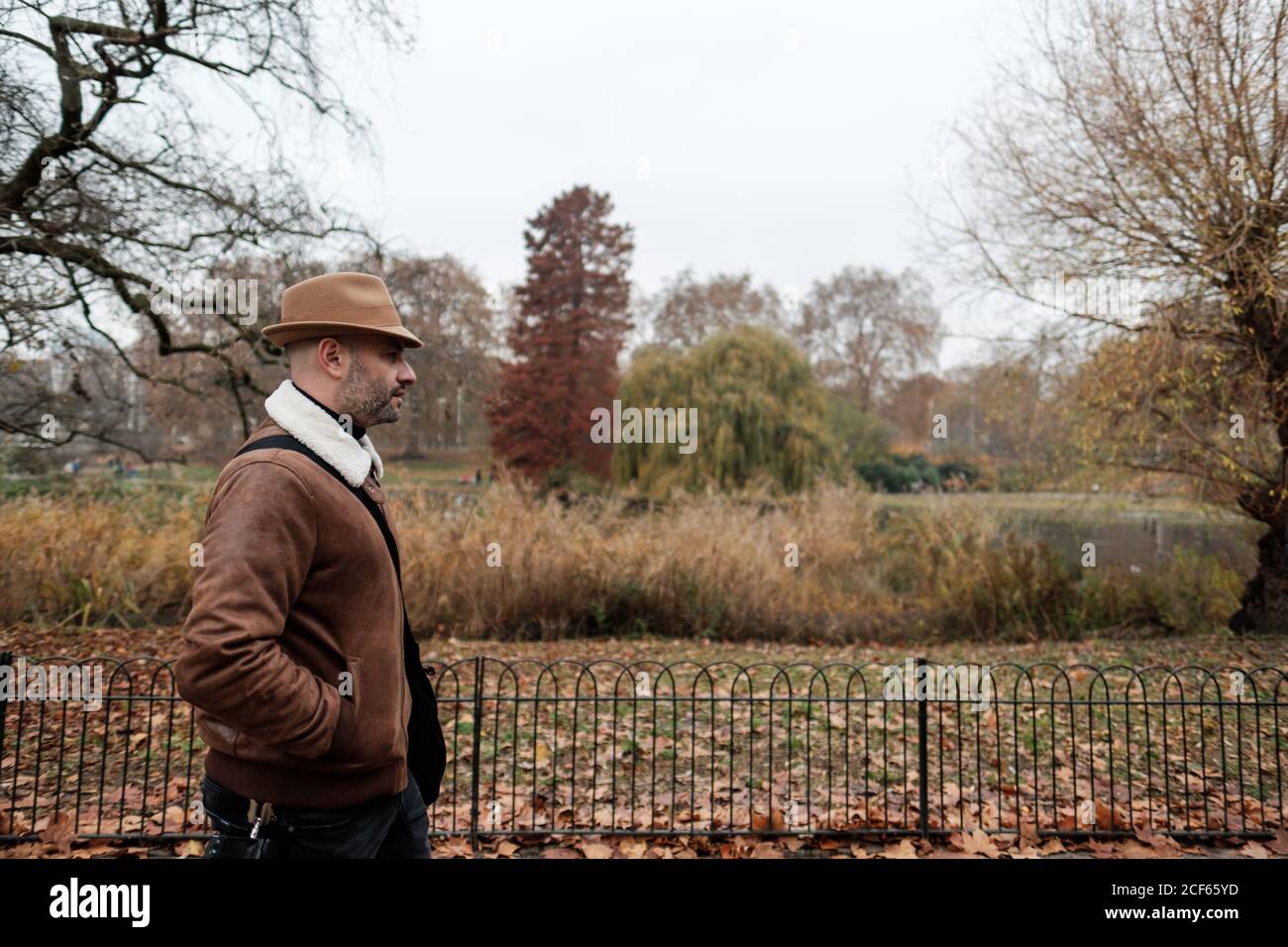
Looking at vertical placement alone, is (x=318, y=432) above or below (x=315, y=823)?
above

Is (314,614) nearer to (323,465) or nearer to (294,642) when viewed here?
(294,642)

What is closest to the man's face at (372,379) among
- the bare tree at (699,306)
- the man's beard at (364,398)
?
the man's beard at (364,398)

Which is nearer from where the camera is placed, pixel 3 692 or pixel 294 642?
pixel 294 642

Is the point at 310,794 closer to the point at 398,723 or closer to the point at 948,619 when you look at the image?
the point at 398,723

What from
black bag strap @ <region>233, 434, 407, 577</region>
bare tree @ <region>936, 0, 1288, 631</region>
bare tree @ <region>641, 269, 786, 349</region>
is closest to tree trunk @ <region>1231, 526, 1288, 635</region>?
bare tree @ <region>936, 0, 1288, 631</region>

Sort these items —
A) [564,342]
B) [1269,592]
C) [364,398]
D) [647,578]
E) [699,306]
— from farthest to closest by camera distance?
[699,306] < [564,342] < [647,578] < [1269,592] < [364,398]

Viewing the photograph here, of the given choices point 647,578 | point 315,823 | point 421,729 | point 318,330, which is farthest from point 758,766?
point 647,578

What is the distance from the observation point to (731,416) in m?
22.9

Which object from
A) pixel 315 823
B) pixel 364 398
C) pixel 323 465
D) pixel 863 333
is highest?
pixel 863 333

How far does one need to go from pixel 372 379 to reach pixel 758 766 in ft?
15.4

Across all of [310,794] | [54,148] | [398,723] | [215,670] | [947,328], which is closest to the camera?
[215,670]

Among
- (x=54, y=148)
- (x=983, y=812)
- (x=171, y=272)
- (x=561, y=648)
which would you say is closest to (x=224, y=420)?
(x=171, y=272)
